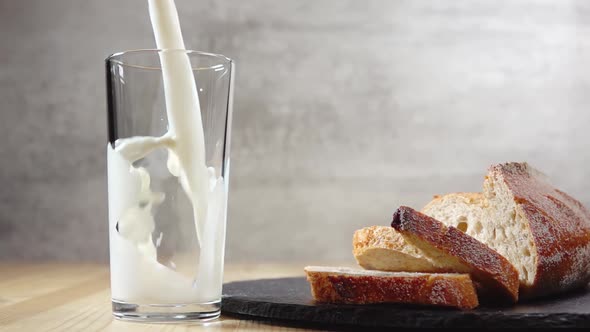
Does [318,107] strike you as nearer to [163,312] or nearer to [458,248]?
[458,248]

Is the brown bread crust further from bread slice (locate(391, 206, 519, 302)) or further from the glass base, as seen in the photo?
the glass base

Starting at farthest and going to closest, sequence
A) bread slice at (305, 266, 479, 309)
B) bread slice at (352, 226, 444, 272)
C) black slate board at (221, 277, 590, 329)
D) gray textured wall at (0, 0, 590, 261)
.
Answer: gray textured wall at (0, 0, 590, 261) → bread slice at (352, 226, 444, 272) → bread slice at (305, 266, 479, 309) → black slate board at (221, 277, 590, 329)

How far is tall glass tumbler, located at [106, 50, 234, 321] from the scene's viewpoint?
96 centimetres

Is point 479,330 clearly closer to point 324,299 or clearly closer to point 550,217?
point 324,299

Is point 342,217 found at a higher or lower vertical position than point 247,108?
lower

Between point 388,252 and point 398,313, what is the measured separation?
301mm

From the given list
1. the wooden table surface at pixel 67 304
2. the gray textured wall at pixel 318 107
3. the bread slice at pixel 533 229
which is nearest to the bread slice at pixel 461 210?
the bread slice at pixel 533 229

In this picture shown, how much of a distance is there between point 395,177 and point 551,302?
1.84 meters

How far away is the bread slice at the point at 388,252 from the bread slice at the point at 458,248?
0.05m

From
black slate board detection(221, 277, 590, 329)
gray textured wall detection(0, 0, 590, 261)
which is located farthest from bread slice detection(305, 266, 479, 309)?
gray textured wall detection(0, 0, 590, 261)

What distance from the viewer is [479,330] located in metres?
0.91

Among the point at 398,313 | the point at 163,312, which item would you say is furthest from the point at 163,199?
the point at 398,313

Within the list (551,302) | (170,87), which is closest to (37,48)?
(170,87)

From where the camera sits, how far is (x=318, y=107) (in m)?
2.90
